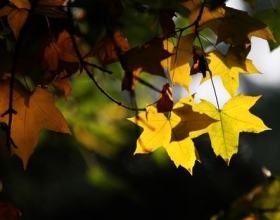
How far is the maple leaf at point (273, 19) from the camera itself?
0.95 m

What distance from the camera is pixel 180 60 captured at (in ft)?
2.87

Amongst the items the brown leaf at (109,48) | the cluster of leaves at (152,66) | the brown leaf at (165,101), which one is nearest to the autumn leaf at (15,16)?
the cluster of leaves at (152,66)

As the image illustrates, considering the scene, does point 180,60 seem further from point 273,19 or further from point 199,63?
point 273,19

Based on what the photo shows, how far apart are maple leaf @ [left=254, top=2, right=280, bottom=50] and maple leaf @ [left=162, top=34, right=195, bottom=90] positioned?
Answer: 15 centimetres

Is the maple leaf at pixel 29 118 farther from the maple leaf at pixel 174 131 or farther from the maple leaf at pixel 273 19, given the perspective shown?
the maple leaf at pixel 273 19

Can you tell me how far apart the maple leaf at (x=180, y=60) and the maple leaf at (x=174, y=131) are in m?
0.04

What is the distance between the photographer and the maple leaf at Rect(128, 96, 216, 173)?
2.84ft

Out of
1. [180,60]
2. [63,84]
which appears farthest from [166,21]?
[63,84]

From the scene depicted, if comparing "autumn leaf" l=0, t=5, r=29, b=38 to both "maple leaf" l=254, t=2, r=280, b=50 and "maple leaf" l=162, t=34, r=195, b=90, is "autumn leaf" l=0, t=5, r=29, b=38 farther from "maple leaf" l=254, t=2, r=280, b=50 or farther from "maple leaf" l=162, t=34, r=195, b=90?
"maple leaf" l=254, t=2, r=280, b=50

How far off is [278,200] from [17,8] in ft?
2.00

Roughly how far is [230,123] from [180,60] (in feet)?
0.47

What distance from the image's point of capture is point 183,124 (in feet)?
2.84

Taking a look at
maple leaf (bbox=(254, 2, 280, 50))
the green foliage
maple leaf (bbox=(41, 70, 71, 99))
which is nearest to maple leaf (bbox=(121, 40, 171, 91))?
the green foliage

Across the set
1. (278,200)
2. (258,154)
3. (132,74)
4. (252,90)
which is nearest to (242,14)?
(132,74)
